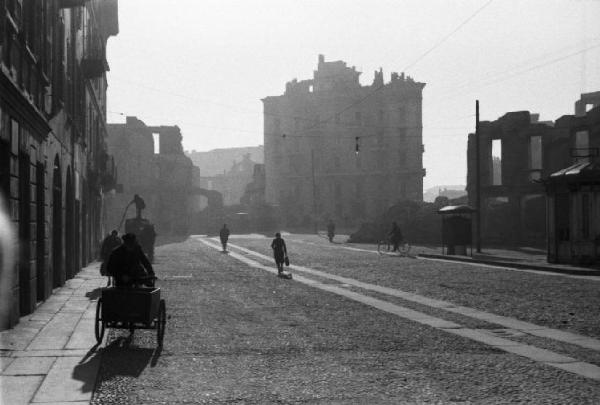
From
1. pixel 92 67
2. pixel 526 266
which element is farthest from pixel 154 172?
pixel 526 266

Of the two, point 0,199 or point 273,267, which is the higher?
point 0,199

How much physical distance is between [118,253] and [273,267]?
16420 mm

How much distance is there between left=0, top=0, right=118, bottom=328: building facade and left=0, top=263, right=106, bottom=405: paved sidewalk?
0.47 m

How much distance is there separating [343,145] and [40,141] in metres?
76.4

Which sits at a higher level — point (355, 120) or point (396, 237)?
point (355, 120)

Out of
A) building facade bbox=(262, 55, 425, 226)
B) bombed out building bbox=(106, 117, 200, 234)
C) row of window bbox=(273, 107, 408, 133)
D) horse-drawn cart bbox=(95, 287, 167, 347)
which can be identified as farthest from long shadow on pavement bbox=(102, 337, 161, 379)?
row of window bbox=(273, 107, 408, 133)

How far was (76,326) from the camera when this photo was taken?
1090cm

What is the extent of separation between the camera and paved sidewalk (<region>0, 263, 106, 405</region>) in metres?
6.50

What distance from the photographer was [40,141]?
13.7 meters

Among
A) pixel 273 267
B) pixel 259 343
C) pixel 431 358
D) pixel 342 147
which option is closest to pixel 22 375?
pixel 259 343

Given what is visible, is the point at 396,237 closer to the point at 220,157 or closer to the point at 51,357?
the point at 51,357

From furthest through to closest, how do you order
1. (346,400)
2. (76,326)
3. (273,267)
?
(273,267)
(76,326)
(346,400)

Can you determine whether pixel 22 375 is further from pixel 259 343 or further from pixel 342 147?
pixel 342 147

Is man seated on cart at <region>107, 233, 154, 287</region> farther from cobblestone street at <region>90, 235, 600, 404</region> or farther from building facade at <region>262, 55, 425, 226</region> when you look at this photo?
building facade at <region>262, 55, 425, 226</region>
